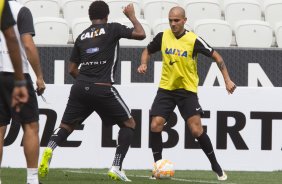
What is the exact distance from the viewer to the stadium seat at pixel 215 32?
15.0 m

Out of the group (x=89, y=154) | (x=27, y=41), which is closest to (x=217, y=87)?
(x=89, y=154)

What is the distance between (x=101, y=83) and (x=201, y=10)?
18.8 feet

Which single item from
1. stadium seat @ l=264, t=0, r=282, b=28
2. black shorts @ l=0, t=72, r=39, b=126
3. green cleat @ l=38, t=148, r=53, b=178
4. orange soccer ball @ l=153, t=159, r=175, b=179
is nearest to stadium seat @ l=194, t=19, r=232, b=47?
stadium seat @ l=264, t=0, r=282, b=28

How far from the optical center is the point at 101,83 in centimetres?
1073

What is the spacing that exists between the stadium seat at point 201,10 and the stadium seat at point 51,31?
233cm

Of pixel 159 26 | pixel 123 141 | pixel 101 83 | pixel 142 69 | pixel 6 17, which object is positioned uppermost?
pixel 159 26

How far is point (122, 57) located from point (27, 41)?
5057 millimetres

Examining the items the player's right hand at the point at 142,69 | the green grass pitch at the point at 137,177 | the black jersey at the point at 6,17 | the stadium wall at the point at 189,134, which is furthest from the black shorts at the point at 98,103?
the black jersey at the point at 6,17

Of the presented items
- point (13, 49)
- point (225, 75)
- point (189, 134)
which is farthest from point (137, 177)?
point (13, 49)

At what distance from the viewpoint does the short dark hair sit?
35.1 feet

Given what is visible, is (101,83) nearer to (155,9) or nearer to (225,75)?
(225,75)

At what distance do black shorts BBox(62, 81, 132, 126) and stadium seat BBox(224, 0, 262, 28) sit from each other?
5.82 meters

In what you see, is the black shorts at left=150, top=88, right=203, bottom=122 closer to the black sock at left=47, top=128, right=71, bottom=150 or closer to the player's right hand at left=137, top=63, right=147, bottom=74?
the player's right hand at left=137, top=63, right=147, bottom=74

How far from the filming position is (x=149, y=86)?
44.0ft
